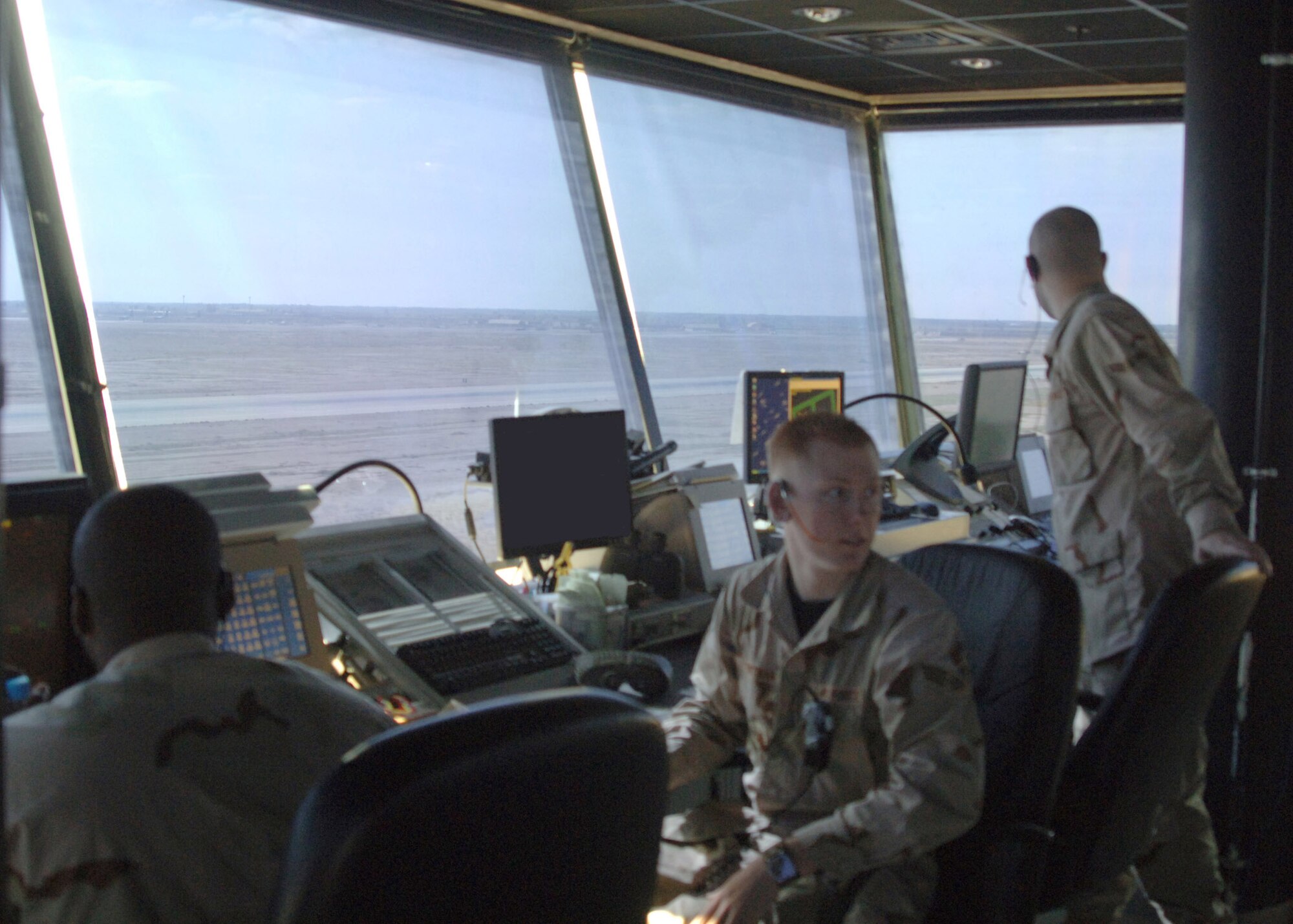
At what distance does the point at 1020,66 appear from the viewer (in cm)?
498

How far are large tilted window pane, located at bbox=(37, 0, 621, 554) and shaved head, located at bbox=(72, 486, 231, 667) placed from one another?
2036mm

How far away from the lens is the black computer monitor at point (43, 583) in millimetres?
1795

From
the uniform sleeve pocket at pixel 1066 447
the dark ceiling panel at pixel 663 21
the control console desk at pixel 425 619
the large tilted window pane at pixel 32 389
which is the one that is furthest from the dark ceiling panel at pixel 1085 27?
the large tilted window pane at pixel 32 389

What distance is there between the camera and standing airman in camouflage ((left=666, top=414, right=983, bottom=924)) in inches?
60.7

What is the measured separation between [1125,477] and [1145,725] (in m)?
0.73

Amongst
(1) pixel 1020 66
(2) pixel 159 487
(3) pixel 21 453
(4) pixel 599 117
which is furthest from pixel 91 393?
(1) pixel 1020 66

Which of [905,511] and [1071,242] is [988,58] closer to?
[905,511]

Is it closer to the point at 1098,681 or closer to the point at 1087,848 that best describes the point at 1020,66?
the point at 1098,681

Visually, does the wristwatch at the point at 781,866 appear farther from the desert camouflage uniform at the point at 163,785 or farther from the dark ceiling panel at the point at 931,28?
the dark ceiling panel at the point at 931,28

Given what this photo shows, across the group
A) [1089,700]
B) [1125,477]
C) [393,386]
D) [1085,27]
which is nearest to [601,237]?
[1085,27]

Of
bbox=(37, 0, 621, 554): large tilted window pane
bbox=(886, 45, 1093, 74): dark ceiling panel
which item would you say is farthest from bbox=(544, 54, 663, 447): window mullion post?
bbox=(886, 45, 1093, 74): dark ceiling panel

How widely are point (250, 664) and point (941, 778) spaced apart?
0.90m

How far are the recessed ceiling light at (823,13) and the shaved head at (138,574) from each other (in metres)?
3.34

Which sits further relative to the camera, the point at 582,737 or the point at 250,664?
the point at 250,664
